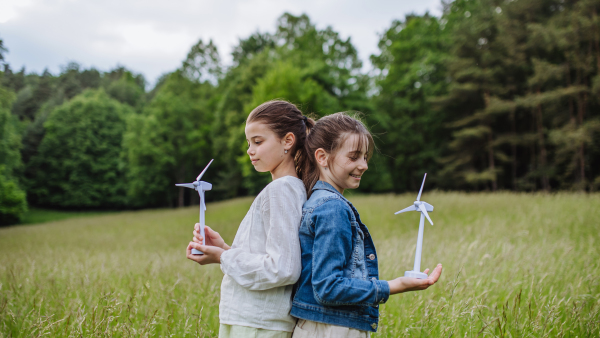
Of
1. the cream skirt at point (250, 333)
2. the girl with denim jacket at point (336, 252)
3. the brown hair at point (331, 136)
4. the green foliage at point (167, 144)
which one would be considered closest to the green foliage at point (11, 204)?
the green foliage at point (167, 144)

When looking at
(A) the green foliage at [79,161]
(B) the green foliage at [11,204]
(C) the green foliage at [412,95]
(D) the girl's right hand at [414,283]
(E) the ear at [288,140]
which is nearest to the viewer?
(D) the girl's right hand at [414,283]

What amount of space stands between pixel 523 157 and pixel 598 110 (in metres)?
6.09

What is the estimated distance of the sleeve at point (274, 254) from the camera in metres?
1.55

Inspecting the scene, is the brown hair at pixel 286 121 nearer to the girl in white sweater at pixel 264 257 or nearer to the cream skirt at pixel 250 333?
the girl in white sweater at pixel 264 257

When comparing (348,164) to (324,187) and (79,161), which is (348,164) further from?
(79,161)

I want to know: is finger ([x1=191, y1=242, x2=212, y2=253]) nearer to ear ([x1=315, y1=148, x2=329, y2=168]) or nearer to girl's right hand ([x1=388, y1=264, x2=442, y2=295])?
ear ([x1=315, y1=148, x2=329, y2=168])

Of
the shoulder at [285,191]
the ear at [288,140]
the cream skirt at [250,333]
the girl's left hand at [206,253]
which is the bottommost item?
the cream skirt at [250,333]

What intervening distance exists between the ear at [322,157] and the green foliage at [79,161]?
40.8 metres

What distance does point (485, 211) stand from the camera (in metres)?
9.45

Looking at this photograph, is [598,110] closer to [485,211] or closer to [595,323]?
[485,211]

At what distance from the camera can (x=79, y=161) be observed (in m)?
38.8

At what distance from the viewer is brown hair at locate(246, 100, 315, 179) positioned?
1.86 m

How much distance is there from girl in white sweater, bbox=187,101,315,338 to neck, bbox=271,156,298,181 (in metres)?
0.06

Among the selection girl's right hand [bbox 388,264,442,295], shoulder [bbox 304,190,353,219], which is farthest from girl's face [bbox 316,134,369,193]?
girl's right hand [bbox 388,264,442,295]
